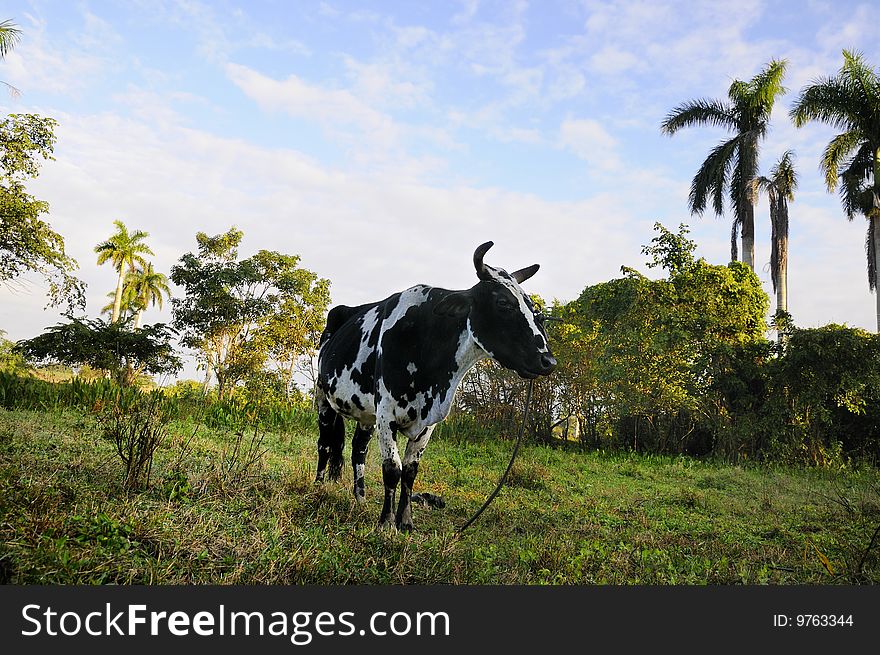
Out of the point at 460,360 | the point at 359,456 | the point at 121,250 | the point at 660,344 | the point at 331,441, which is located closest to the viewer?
the point at 460,360

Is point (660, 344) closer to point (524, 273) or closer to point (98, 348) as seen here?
point (524, 273)

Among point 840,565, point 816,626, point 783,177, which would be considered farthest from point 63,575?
point 783,177

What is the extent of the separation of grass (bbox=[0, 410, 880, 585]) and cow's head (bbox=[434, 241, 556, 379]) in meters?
1.36

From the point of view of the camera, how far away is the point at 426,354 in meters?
4.88

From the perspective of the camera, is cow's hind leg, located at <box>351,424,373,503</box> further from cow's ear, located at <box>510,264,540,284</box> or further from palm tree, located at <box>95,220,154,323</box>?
palm tree, located at <box>95,220,154,323</box>

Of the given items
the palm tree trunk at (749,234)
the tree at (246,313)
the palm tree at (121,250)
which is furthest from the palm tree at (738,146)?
the palm tree at (121,250)

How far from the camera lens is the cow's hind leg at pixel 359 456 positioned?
230 inches

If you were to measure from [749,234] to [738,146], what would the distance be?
3.63 meters

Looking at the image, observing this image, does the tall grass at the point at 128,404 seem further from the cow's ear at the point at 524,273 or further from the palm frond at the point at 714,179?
the palm frond at the point at 714,179

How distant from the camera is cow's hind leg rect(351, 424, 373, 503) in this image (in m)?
5.84

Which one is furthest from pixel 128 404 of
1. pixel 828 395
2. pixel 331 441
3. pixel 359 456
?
pixel 828 395

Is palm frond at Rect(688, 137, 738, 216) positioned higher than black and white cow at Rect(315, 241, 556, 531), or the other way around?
palm frond at Rect(688, 137, 738, 216)

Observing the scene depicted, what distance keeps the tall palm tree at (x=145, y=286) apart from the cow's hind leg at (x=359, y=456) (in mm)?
39925

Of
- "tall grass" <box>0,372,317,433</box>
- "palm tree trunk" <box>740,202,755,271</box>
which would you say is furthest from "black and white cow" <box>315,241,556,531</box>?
"palm tree trunk" <box>740,202,755,271</box>
